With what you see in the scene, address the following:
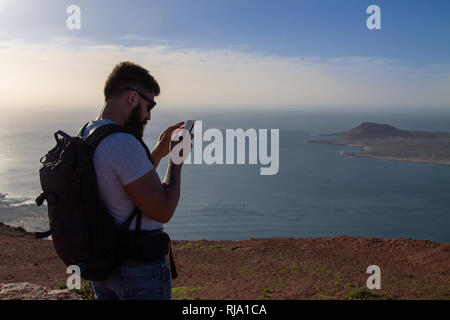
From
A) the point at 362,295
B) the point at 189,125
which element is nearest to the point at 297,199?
the point at 362,295

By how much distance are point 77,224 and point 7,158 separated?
110196 mm

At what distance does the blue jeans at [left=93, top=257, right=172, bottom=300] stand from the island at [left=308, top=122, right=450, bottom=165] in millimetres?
117017

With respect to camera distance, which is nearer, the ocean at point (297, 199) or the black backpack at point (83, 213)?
the black backpack at point (83, 213)

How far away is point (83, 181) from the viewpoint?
70.0 inches

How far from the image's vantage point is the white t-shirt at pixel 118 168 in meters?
1.75

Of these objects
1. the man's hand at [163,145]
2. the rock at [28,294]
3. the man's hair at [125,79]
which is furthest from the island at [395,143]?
the man's hair at [125,79]

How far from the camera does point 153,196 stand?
1795mm

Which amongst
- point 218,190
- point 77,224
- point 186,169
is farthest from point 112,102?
point 186,169

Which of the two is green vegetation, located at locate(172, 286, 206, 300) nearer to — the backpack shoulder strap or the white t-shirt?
the white t-shirt

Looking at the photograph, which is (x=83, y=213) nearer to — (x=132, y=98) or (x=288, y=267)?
(x=132, y=98)

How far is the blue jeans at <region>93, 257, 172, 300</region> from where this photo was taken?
1.87m

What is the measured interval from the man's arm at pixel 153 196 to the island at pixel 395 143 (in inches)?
4608

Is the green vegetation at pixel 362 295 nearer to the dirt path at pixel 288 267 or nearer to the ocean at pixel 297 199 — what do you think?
the dirt path at pixel 288 267

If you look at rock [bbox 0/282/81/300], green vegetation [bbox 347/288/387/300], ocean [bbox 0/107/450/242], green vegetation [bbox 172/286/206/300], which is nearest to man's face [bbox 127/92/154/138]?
rock [bbox 0/282/81/300]
